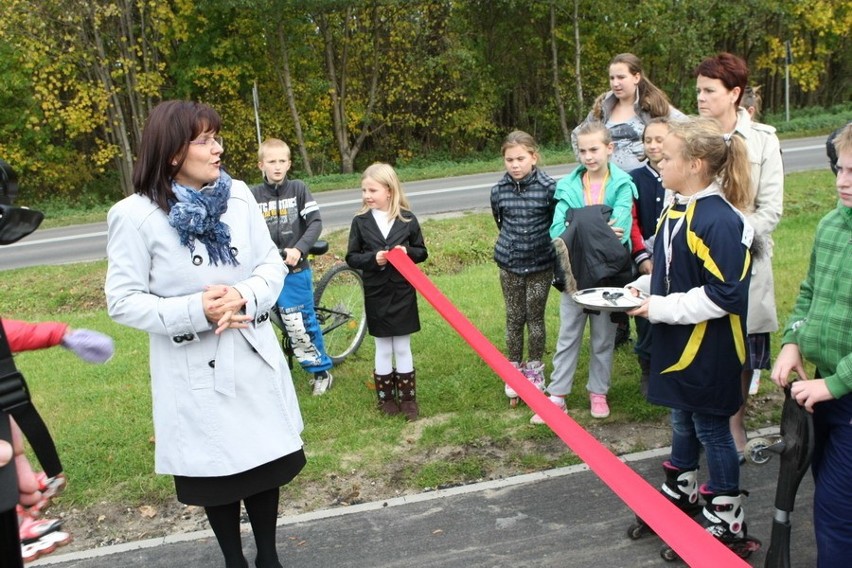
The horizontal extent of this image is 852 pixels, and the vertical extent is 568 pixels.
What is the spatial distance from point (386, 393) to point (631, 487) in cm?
282

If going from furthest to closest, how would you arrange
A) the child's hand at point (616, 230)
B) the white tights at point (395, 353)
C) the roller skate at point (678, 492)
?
the white tights at point (395, 353)
the child's hand at point (616, 230)
the roller skate at point (678, 492)

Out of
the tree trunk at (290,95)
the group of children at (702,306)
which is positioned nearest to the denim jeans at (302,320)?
the group of children at (702,306)

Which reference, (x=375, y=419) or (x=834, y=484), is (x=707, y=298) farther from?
(x=375, y=419)

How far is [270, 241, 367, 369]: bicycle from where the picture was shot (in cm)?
704

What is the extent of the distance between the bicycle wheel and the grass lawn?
0.18 metres

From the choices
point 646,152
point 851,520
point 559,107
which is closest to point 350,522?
point 851,520

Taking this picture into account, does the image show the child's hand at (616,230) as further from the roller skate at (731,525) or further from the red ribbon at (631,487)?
the roller skate at (731,525)

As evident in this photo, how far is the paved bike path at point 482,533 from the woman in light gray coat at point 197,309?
40.9 inches

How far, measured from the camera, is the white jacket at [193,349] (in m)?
3.08

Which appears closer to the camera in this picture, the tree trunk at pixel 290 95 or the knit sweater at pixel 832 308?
the knit sweater at pixel 832 308

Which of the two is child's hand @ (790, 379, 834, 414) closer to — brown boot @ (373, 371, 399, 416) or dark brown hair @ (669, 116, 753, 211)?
dark brown hair @ (669, 116, 753, 211)

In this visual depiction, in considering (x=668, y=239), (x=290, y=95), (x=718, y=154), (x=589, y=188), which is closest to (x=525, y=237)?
(x=589, y=188)

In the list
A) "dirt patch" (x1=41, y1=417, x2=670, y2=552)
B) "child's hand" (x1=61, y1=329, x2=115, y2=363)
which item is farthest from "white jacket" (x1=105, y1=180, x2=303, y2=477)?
"dirt patch" (x1=41, y1=417, x2=670, y2=552)

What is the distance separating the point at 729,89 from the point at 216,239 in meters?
3.27
